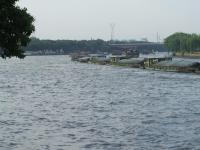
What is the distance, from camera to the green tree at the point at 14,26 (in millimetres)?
24969

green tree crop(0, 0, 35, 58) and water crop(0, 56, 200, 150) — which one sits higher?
green tree crop(0, 0, 35, 58)

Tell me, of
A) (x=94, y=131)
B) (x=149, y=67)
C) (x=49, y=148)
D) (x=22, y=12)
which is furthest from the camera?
(x=149, y=67)

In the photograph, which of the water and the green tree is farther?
the water

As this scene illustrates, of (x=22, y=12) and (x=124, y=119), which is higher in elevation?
(x=22, y=12)

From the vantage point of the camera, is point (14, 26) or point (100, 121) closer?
point (14, 26)

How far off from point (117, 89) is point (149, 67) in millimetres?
69074

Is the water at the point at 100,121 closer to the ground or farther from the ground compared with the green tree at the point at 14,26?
closer to the ground

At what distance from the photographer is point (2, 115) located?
49.4 m

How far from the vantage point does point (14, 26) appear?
1001 inches

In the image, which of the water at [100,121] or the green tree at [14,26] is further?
the water at [100,121]

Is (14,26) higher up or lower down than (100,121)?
higher up

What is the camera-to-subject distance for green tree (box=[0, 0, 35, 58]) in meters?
25.0

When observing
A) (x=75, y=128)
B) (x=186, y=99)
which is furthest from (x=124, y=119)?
(x=186, y=99)

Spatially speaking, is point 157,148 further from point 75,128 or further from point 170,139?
point 75,128
